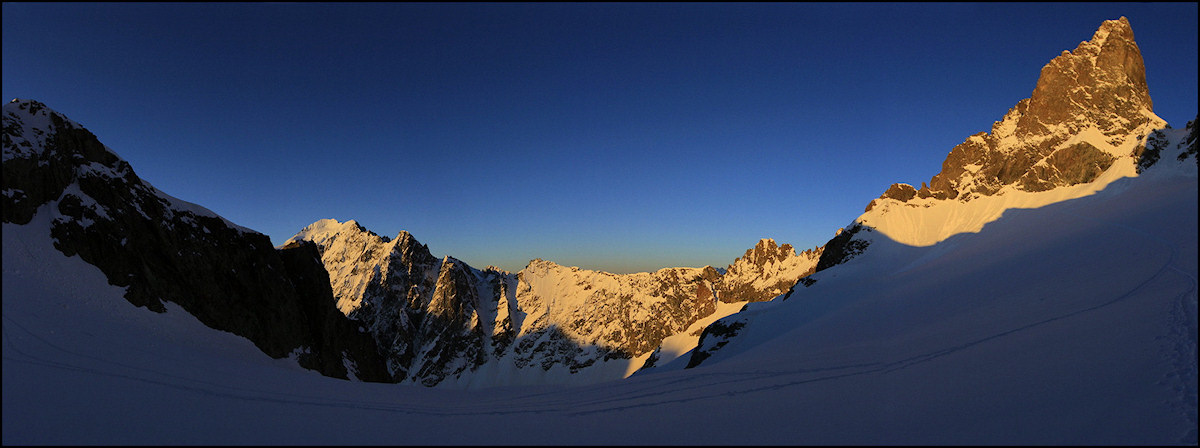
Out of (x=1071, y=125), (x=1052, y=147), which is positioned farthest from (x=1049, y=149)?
(x=1071, y=125)

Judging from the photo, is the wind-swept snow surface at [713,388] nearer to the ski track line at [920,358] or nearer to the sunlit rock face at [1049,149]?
the ski track line at [920,358]

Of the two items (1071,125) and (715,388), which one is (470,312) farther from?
(1071,125)

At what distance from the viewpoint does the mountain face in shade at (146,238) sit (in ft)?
90.1

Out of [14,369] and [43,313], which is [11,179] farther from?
[14,369]

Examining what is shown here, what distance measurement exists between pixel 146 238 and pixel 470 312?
6322 inches

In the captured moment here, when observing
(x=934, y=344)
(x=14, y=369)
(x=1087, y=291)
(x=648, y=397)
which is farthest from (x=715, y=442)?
(x=1087, y=291)

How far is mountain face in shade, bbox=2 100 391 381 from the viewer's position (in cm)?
2747

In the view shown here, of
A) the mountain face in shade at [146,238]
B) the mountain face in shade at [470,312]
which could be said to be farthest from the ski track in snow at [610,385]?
the mountain face in shade at [470,312]

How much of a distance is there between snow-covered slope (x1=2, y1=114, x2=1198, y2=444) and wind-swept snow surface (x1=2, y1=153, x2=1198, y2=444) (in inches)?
2.8

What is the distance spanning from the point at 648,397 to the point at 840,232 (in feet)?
354

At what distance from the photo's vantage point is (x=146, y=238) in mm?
32938

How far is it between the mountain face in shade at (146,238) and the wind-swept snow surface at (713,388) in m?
2.39

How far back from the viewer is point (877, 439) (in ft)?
30.2

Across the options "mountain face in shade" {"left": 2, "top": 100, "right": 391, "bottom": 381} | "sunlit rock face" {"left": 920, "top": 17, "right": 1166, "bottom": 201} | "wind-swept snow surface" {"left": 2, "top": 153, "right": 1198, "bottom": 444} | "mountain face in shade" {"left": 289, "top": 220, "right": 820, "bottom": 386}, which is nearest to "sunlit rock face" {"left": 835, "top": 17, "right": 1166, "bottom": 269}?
"sunlit rock face" {"left": 920, "top": 17, "right": 1166, "bottom": 201}
